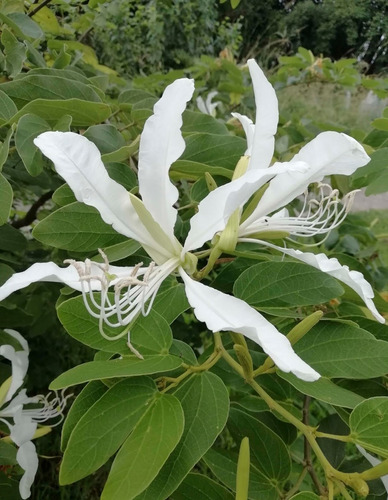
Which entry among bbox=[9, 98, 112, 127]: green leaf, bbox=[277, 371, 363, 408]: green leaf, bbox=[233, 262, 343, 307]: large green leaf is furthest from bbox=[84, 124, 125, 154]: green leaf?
bbox=[277, 371, 363, 408]: green leaf

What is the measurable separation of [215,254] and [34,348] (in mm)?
1159

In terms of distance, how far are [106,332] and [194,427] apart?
4.8 inches

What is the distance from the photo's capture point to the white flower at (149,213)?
20.2 inches

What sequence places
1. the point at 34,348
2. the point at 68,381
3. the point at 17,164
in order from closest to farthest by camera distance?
the point at 68,381, the point at 17,164, the point at 34,348

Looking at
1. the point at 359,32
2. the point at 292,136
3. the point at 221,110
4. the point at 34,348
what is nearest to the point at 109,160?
the point at 292,136

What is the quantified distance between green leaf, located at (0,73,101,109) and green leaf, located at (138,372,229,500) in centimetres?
49

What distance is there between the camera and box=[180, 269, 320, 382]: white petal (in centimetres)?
43

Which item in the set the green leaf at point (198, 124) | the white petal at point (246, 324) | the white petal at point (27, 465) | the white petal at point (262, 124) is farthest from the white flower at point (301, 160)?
the white petal at point (27, 465)

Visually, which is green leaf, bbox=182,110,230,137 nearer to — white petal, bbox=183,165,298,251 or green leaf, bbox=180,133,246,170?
green leaf, bbox=180,133,246,170

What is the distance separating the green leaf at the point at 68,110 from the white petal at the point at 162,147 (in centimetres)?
28

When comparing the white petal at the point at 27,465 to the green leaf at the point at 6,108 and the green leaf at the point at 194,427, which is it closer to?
the green leaf at the point at 194,427

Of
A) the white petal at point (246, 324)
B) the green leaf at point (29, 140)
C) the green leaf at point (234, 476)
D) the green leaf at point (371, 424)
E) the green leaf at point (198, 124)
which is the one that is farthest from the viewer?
the green leaf at point (198, 124)

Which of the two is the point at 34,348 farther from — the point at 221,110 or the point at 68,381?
the point at 68,381

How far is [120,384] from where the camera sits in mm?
542
